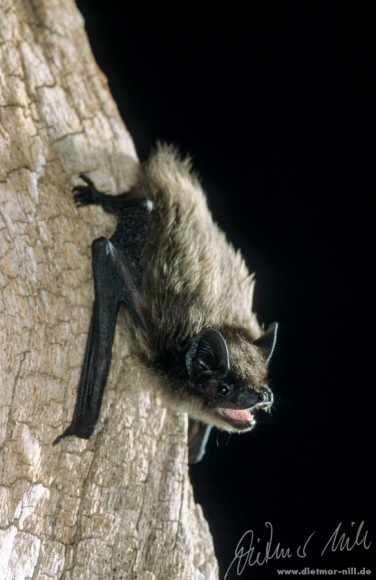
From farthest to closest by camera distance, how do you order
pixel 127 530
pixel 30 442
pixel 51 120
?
1. pixel 51 120
2. pixel 127 530
3. pixel 30 442

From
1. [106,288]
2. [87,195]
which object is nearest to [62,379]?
[106,288]

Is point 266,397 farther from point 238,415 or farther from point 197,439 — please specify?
point 197,439

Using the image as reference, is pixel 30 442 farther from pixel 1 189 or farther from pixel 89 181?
pixel 89 181

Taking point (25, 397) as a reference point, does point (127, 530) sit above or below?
below

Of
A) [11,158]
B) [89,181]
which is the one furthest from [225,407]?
[11,158]

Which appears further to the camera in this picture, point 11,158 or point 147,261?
point 147,261
